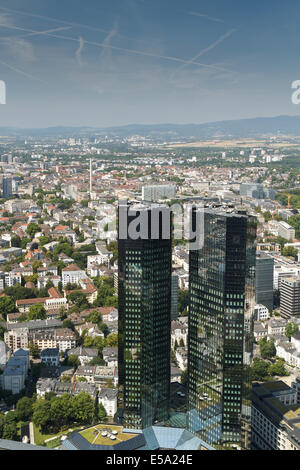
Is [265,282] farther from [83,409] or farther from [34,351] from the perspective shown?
[83,409]

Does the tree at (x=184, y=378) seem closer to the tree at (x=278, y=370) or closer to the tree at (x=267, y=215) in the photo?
the tree at (x=278, y=370)

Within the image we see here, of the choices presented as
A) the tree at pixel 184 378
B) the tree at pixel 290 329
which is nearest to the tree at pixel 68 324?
the tree at pixel 184 378

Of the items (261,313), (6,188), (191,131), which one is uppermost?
(191,131)

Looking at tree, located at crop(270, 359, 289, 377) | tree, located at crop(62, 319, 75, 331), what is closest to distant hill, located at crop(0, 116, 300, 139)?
tree, located at crop(62, 319, 75, 331)

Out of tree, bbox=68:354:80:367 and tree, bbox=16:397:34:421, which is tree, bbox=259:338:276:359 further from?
tree, bbox=16:397:34:421

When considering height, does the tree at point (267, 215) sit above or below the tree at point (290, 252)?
above

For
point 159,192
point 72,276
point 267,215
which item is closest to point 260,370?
point 72,276

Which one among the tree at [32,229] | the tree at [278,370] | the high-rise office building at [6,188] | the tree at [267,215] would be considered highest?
the high-rise office building at [6,188]
